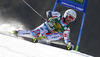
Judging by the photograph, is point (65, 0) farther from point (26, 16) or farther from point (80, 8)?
point (26, 16)

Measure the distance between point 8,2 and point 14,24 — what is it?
1063 mm

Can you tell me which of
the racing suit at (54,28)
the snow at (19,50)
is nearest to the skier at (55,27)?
the racing suit at (54,28)

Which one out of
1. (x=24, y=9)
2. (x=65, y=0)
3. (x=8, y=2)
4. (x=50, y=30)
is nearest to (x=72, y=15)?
(x=50, y=30)

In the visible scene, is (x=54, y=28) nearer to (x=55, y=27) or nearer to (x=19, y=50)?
(x=55, y=27)

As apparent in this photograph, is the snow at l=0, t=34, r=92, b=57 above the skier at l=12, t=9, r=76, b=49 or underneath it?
underneath

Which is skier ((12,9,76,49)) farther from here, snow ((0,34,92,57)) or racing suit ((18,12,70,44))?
snow ((0,34,92,57))

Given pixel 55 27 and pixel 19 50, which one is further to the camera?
pixel 55 27

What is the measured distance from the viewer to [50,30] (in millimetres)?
4285

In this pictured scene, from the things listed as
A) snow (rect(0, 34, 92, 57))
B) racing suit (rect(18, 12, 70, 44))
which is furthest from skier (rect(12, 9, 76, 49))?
snow (rect(0, 34, 92, 57))

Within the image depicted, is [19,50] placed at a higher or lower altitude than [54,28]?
lower

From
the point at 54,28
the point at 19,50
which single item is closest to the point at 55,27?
the point at 54,28

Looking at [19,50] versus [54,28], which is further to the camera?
[54,28]

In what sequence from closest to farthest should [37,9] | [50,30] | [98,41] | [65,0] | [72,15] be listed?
[72,15]
[50,30]
[65,0]
[98,41]
[37,9]

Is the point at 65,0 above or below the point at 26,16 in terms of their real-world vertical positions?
above
